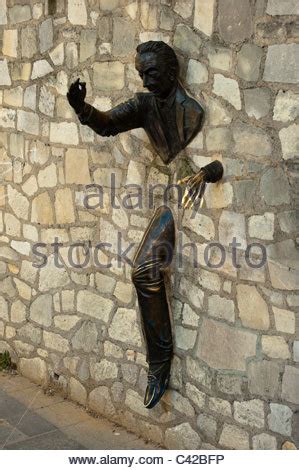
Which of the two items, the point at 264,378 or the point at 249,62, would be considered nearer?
the point at 249,62

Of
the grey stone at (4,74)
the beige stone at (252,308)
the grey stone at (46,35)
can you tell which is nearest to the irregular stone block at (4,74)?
the grey stone at (4,74)

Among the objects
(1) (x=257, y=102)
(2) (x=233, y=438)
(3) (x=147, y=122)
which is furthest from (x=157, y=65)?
(2) (x=233, y=438)

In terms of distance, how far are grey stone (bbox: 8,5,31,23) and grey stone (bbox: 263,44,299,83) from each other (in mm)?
2354

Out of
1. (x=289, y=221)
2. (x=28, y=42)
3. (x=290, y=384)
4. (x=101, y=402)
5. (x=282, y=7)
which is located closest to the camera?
(x=282, y=7)

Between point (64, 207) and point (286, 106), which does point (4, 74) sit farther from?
point (286, 106)

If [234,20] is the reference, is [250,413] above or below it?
below

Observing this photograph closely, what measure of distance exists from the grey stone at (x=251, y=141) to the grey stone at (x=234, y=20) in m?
0.44

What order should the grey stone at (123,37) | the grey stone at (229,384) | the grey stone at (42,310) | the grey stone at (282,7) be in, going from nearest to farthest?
the grey stone at (282,7), the grey stone at (229,384), the grey stone at (123,37), the grey stone at (42,310)

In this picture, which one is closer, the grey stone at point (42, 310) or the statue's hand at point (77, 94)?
the statue's hand at point (77, 94)

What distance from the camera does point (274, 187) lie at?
12.9 feet

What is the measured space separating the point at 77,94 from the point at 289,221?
132 cm

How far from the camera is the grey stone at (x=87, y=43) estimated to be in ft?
16.5

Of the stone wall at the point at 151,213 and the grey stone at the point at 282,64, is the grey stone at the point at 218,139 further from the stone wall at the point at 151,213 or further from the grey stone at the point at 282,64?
the grey stone at the point at 282,64

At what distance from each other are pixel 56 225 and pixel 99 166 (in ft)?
2.22
